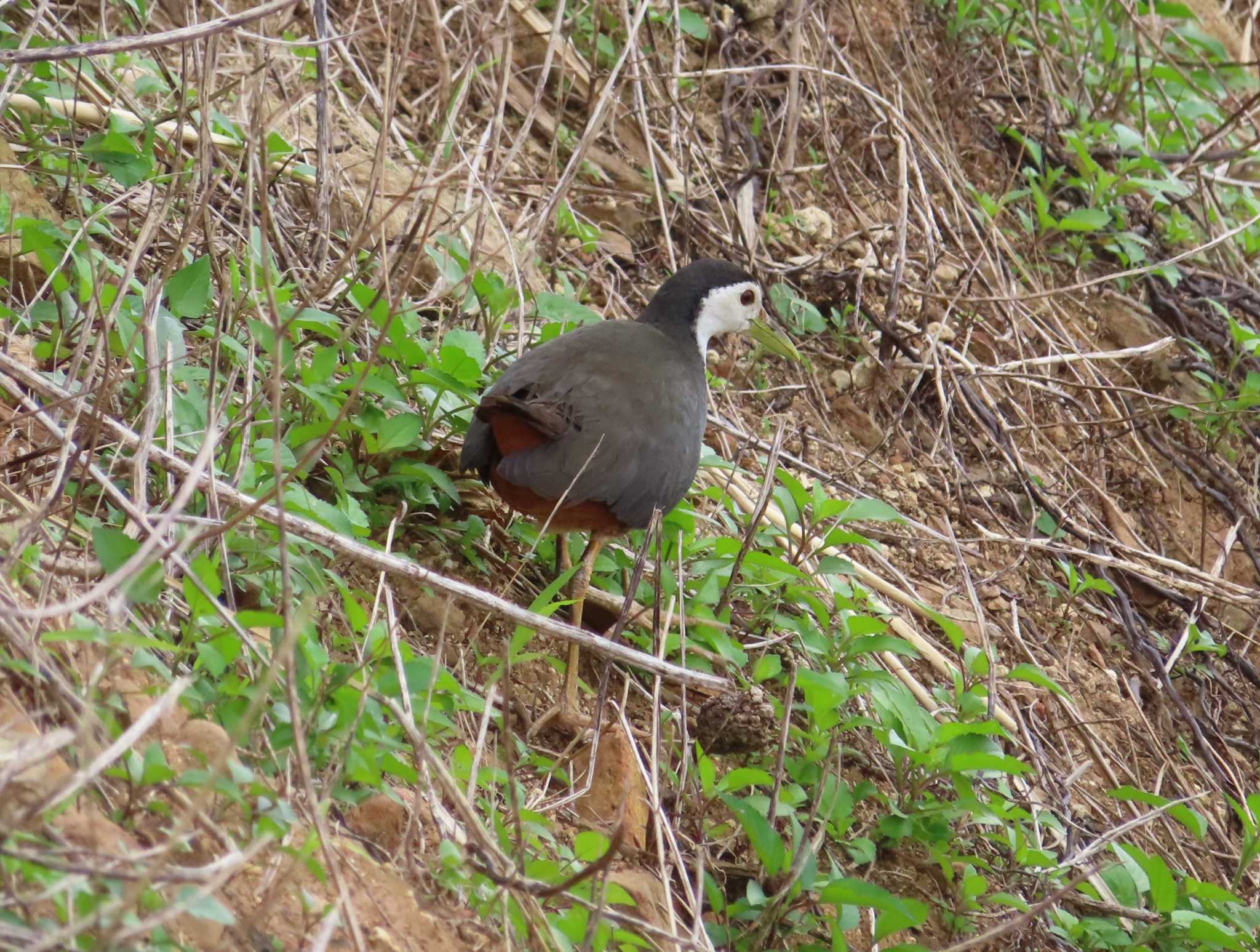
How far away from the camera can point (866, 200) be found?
533cm

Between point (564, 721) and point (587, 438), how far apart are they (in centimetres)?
63

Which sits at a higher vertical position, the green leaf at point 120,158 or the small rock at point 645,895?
the green leaf at point 120,158

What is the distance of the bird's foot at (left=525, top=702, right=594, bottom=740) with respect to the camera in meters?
2.92

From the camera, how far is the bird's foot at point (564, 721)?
2.92 metres

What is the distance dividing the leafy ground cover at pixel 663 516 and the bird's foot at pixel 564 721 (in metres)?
0.08

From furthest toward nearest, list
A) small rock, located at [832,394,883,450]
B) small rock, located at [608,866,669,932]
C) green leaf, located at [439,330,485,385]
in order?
small rock, located at [832,394,883,450], green leaf, located at [439,330,485,385], small rock, located at [608,866,669,932]

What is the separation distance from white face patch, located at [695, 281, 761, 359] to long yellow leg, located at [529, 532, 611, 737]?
0.81m

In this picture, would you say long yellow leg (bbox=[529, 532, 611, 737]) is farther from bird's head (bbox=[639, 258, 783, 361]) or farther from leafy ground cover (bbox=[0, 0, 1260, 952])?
bird's head (bbox=[639, 258, 783, 361])

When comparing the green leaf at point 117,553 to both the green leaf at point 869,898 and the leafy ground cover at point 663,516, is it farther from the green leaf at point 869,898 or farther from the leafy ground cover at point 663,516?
the green leaf at point 869,898

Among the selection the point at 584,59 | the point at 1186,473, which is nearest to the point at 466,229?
the point at 584,59

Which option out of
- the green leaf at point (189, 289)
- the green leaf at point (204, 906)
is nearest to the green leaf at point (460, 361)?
the green leaf at point (189, 289)

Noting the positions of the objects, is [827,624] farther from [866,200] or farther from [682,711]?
[866,200]

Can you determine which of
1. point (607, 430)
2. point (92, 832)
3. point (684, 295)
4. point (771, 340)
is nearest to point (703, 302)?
point (684, 295)

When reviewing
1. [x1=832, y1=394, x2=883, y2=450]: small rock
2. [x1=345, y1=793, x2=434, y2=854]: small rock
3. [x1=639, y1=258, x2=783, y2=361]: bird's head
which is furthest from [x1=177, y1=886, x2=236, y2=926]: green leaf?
[x1=832, y1=394, x2=883, y2=450]: small rock
